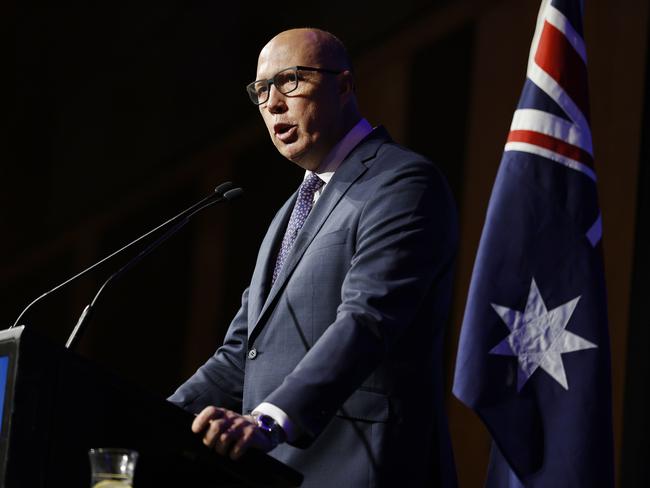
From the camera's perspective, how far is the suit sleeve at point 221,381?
82.2 inches

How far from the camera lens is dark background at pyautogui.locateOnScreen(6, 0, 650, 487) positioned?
4148 millimetres

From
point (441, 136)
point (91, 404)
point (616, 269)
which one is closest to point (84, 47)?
point (441, 136)

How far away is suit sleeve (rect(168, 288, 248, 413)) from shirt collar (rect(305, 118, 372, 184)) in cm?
41

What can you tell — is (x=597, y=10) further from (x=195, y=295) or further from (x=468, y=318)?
(x=195, y=295)

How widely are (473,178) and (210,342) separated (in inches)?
89.7

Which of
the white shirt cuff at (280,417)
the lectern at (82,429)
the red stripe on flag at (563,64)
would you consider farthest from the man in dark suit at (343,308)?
the red stripe on flag at (563,64)

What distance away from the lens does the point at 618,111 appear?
11.6 ft

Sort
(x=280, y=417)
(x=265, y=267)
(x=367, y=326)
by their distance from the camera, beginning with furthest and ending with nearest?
(x=265, y=267) → (x=367, y=326) → (x=280, y=417)

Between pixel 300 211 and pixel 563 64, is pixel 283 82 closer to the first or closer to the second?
pixel 300 211

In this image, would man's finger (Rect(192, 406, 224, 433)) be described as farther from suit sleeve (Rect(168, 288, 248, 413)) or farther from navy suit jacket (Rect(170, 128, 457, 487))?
suit sleeve (Rect(168, 288, 248, 413))

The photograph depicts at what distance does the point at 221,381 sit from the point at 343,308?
529mm

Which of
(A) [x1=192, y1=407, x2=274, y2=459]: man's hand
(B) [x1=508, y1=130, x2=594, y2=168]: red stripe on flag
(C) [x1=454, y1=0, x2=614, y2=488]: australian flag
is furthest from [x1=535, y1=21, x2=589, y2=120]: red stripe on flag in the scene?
(A) [x1=192, y1=407, x2=274, y2=459]: man's hand

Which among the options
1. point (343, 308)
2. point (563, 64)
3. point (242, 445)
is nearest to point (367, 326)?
point (343, 308)

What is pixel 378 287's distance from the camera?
175cm
